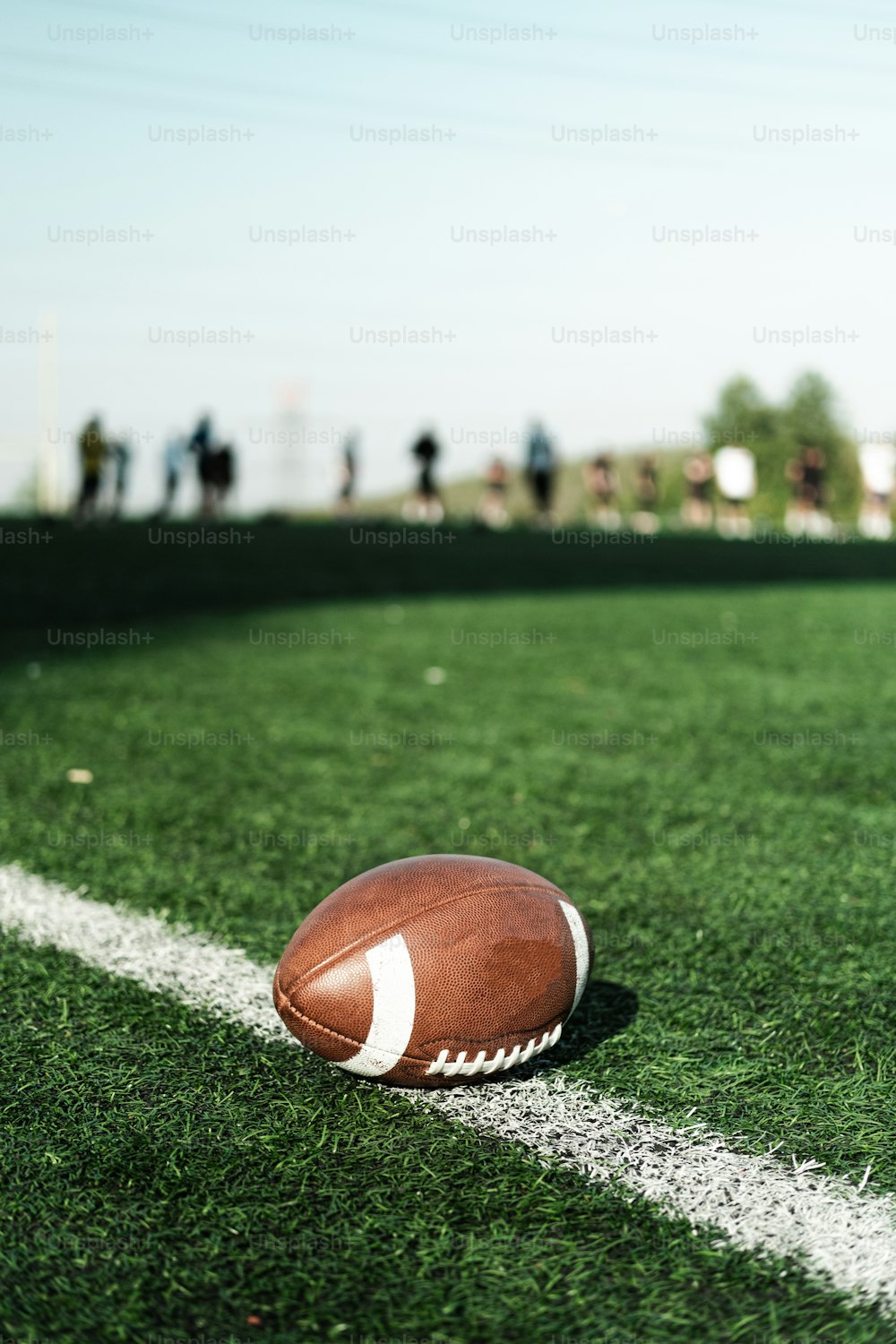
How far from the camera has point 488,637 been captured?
8.62 m

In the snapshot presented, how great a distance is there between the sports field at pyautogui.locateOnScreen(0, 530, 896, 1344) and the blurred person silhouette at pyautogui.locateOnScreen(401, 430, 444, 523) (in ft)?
61.4

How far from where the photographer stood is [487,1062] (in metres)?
2.26

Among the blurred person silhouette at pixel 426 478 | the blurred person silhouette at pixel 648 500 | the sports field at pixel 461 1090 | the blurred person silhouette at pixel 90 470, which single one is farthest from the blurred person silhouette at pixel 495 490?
the sports field at pixel 461 1090

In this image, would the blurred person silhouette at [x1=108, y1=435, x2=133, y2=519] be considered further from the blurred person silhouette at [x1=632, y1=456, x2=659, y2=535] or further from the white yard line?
the white yard line

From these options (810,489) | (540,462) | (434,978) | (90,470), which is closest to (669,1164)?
(434,978)

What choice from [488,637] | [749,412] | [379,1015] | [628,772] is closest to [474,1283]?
[379,1015]

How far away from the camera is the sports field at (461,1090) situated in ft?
5.71

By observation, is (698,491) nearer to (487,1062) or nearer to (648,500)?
(648,500)

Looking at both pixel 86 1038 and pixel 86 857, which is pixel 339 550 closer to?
pixel 86 857

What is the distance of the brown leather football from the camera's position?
2.24 meters

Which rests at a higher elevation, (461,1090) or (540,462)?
(540,462)

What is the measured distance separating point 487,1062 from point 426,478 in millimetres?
22862

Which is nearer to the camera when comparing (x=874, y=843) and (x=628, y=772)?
(x=874, y=843)

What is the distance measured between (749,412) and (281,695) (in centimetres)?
9508
